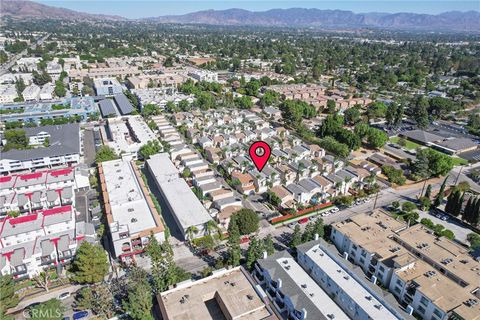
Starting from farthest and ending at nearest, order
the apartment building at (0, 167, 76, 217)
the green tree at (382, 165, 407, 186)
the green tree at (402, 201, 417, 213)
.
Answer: the green tree at (382, 165, 407, 186) < the green tree at (402, 201, 417, 213) < the apartment building at (0, 167, 76, 217)

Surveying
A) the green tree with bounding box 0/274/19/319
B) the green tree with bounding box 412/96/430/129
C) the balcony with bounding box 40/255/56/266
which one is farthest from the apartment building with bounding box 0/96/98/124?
the green tree with bounding box 412/96/430/129

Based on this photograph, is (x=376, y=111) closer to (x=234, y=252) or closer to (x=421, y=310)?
(x=421, y=310)

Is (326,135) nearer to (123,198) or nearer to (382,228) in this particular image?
(382,228)

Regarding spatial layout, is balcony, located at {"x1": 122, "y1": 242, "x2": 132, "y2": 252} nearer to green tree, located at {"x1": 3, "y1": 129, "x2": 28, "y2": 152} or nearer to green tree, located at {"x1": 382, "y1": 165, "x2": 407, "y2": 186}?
green tree, located at {"x1": 3, "y1": 129, "x2": 28, "y2": 152}

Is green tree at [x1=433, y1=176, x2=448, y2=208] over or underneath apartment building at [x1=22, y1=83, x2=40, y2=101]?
underneath

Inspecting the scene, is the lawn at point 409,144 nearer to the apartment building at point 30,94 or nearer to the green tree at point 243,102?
the green tree at point 243,102

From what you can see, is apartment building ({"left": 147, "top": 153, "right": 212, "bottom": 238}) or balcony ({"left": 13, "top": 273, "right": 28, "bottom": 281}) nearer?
balcony ({"left": 13, "top": 273, "right": 28, "bottom": 281})

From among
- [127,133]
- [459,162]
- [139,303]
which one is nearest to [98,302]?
[139,303]

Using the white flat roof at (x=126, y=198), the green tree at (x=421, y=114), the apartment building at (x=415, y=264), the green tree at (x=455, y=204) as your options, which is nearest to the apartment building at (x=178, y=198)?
the white flat roof at (x=126, y=198)

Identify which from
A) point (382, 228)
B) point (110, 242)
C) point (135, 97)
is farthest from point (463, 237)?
point (135, 97)
